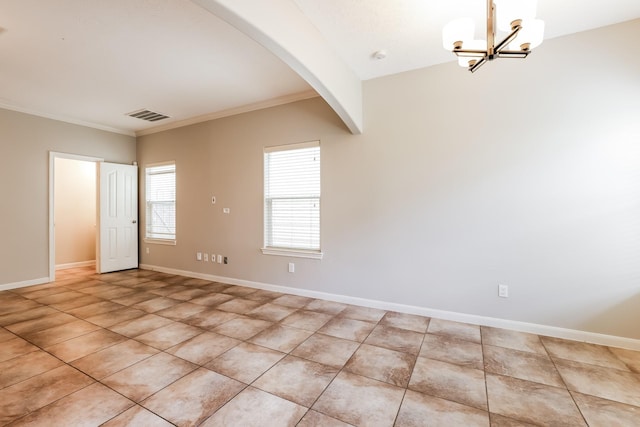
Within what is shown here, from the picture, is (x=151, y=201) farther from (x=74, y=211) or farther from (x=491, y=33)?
(x=491, y=33)

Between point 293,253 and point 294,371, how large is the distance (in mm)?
2002

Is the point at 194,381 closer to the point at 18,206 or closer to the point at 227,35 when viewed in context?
the point at 227,35

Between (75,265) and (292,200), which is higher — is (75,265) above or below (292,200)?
below

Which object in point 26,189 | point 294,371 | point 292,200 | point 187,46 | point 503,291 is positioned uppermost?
point 187,46

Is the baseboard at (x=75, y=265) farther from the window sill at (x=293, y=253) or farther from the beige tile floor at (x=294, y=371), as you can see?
the window sill at (x=293, y=253)

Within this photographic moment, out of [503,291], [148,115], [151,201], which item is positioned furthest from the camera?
[151,201]

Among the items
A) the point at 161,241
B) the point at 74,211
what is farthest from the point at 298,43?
the point at 74,211

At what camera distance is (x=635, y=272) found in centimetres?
247

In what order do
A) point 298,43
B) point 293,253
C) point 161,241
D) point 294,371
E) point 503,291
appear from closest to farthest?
point 294,371 < point 298,43 < point 503,291 < point 293,253 < point 161,241

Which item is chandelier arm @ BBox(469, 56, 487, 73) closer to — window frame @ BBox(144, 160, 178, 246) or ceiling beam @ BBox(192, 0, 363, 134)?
ceiling beam @ BBox(192, 0, 363, 134)

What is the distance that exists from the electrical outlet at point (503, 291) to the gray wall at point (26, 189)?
6.83 metres

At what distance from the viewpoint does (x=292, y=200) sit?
408 centimetres

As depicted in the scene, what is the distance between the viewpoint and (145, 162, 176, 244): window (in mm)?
5398

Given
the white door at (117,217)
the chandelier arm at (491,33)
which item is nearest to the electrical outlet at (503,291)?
the chandelier arm at (491,33)
